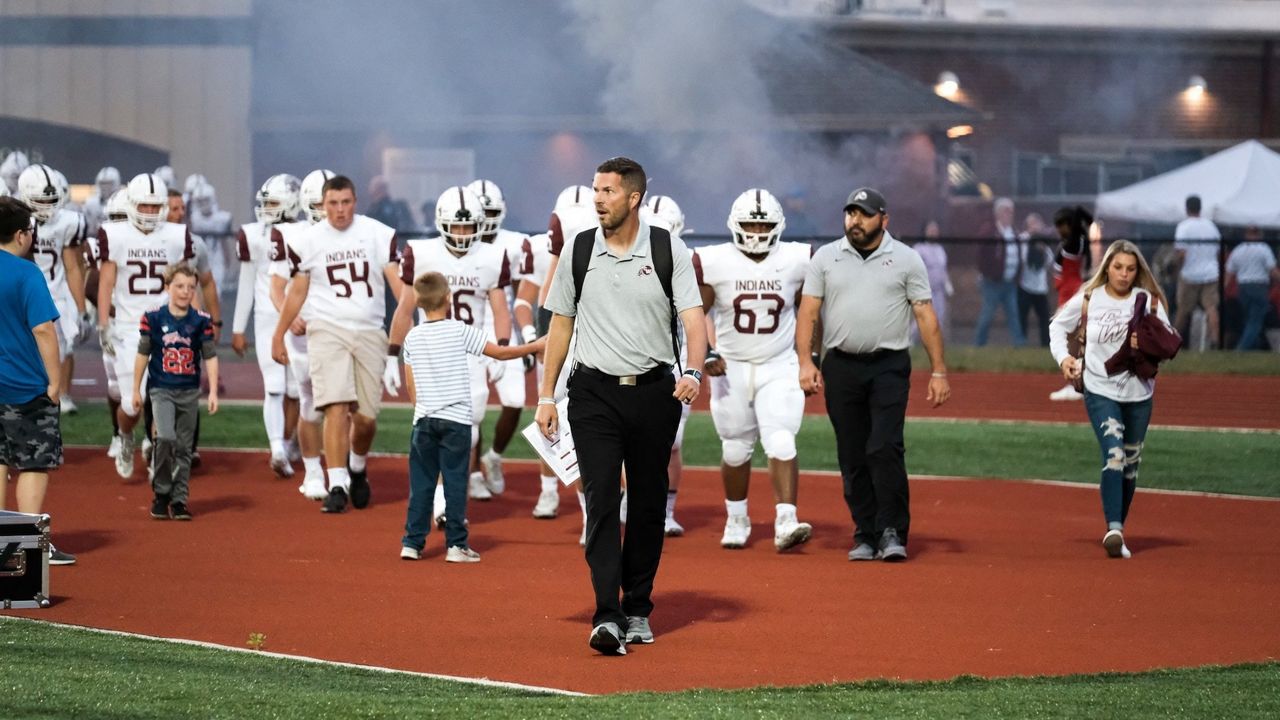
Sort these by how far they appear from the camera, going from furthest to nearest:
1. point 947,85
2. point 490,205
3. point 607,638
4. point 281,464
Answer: point 947,85 → point 281,464 → point 490,205 → point 607,638

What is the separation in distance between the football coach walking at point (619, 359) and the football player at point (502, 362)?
4.14 m

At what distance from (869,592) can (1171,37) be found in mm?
31714

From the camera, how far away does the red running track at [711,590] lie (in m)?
8.19

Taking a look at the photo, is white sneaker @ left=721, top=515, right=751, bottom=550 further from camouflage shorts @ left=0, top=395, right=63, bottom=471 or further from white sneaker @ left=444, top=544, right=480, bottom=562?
camouflage shorts @ left=0, top=395, right=63, bottom=471

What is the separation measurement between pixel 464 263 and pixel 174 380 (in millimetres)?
2061

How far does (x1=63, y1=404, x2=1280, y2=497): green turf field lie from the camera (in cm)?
1512

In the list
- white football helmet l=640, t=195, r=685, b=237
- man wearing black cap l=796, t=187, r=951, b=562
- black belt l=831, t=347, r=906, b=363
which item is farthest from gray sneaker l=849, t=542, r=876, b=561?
white football helmet l=640, t=195, r=685, b=237

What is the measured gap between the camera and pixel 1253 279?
82.3 feet

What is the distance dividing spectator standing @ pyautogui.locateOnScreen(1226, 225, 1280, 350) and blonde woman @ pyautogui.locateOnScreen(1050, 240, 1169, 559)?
14.7m

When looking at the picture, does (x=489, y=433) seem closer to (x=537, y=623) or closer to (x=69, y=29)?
(x=537, y=623)

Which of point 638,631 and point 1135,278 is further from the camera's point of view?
point 1135,278

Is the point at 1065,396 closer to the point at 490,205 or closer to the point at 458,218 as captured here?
the point at 490,205

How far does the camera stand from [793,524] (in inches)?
437

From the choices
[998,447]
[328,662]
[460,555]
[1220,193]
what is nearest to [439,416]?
[460,555]
